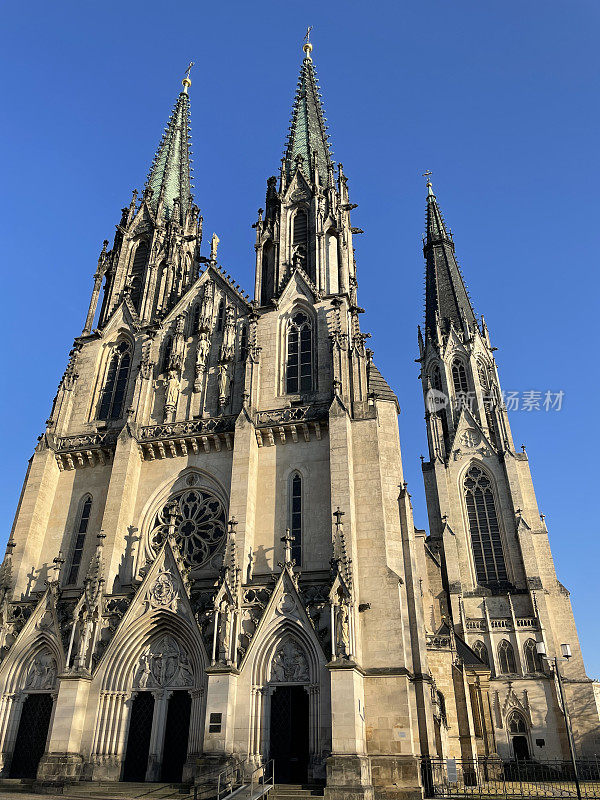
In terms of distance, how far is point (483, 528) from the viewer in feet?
155

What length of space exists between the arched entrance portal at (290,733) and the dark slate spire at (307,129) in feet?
77.7

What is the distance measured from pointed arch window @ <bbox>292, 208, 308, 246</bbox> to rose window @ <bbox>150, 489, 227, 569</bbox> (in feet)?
42.4

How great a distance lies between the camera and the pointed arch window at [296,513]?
19.5m

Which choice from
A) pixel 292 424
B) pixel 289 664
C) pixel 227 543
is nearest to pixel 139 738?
pixel 289 664

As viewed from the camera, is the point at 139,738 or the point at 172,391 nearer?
the point at 139,738

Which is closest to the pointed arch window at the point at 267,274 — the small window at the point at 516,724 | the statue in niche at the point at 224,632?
the statue in niche at the point at 224,632

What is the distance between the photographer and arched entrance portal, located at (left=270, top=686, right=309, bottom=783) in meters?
16.2

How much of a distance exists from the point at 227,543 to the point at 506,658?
30.4m

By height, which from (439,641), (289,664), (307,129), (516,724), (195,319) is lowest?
(289,664)

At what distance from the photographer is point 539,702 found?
3894 centimetres

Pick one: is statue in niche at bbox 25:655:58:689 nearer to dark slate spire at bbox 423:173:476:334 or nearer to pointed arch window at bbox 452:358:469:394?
pointed arch window at bbox 452:358:469:394

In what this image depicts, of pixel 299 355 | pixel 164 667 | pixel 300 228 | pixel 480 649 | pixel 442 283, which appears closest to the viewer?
pixel 164 667

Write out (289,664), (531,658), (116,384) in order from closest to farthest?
1. (289,664)
2. (116,384)
3. (531,658)

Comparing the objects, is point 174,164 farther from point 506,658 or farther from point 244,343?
point 506,658
